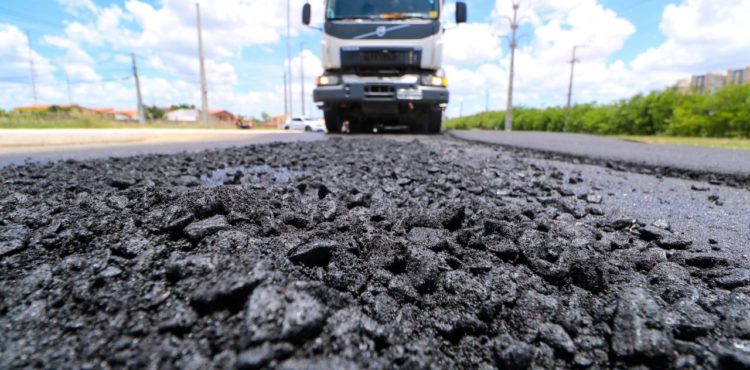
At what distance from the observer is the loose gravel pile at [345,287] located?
77 cm

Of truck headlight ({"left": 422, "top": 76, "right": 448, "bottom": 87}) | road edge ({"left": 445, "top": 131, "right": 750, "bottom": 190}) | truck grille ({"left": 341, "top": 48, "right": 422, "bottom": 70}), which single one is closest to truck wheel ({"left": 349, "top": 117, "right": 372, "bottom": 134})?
truck grille ({"left": 341, "top": 48, "right": 422, "bottom": 70})

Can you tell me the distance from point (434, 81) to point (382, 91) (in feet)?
3.32

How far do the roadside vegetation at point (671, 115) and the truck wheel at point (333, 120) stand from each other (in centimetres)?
1209

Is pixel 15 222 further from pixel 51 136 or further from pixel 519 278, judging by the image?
pixel 51 136

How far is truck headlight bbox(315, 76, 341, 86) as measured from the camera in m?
7.24

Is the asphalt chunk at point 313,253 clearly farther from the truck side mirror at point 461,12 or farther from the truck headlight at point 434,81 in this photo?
the truck side mirror at point 461,12

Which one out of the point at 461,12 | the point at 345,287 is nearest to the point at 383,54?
the point at 461,12

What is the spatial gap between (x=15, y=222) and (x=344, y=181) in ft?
4.67

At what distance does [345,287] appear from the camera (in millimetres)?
1024

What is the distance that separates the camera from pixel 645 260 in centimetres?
125

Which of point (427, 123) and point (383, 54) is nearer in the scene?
point (383, 54)

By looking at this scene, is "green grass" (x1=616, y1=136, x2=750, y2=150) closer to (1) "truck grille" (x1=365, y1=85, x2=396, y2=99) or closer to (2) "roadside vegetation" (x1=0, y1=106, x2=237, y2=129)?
(1) "truck grille" (x1=365, y1=85, x2=396, y2=99)

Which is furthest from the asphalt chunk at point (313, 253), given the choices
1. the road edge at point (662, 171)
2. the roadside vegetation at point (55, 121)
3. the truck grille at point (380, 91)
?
the roadside vegetation at point (55, 121)

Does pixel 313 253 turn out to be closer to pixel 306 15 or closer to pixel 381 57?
pixel 381 57
